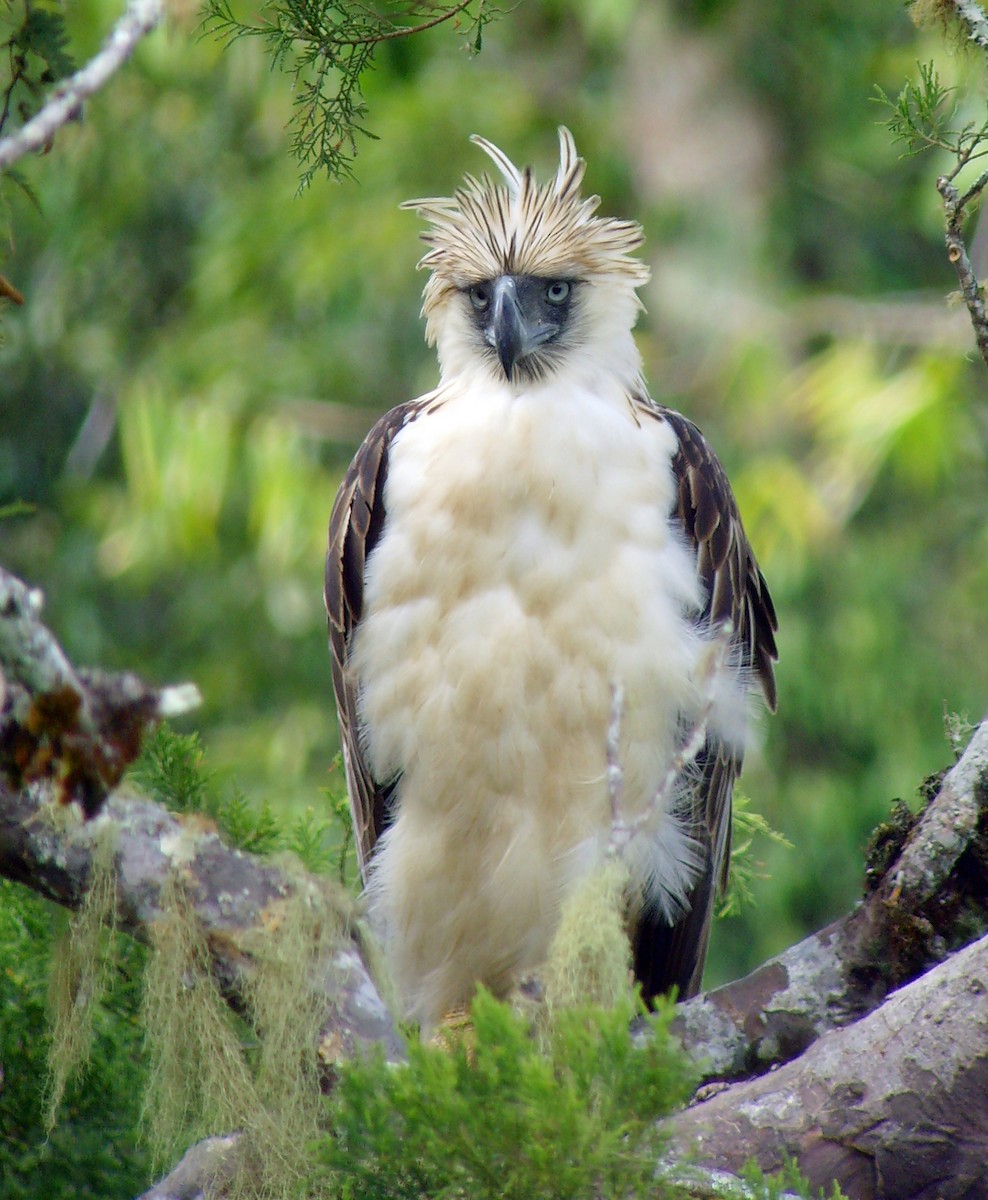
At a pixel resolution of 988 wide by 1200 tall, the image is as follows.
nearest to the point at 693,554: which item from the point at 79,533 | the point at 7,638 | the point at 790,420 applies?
the point at 7,638

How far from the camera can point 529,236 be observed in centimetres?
370

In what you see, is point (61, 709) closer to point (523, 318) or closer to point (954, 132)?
point (954, 132)

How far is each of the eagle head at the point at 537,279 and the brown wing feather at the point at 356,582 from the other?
0.25m

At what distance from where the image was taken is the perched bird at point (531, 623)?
331 cm

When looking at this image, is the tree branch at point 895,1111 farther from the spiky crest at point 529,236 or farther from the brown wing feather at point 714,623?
the spiky crest at point 529,236

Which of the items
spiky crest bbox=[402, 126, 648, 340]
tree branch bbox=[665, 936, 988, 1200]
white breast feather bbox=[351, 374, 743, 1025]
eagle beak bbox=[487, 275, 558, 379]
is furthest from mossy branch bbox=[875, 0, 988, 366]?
spiky crest bbox=[402, 126, 648, 340]

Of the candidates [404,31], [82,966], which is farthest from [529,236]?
[82,966]

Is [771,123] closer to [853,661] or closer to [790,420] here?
[790,420]

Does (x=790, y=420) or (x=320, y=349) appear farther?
(x=320, y=349)

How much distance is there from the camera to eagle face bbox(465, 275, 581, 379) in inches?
Result: 139

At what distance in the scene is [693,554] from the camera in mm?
3434

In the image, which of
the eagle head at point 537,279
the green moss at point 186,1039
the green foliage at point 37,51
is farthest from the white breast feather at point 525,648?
the green foliage at point 37,51

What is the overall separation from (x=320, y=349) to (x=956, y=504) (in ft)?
13.2

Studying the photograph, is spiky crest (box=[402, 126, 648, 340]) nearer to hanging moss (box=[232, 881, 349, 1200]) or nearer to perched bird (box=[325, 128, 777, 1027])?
perched bird (box=[325, 128, 777, 1027])
